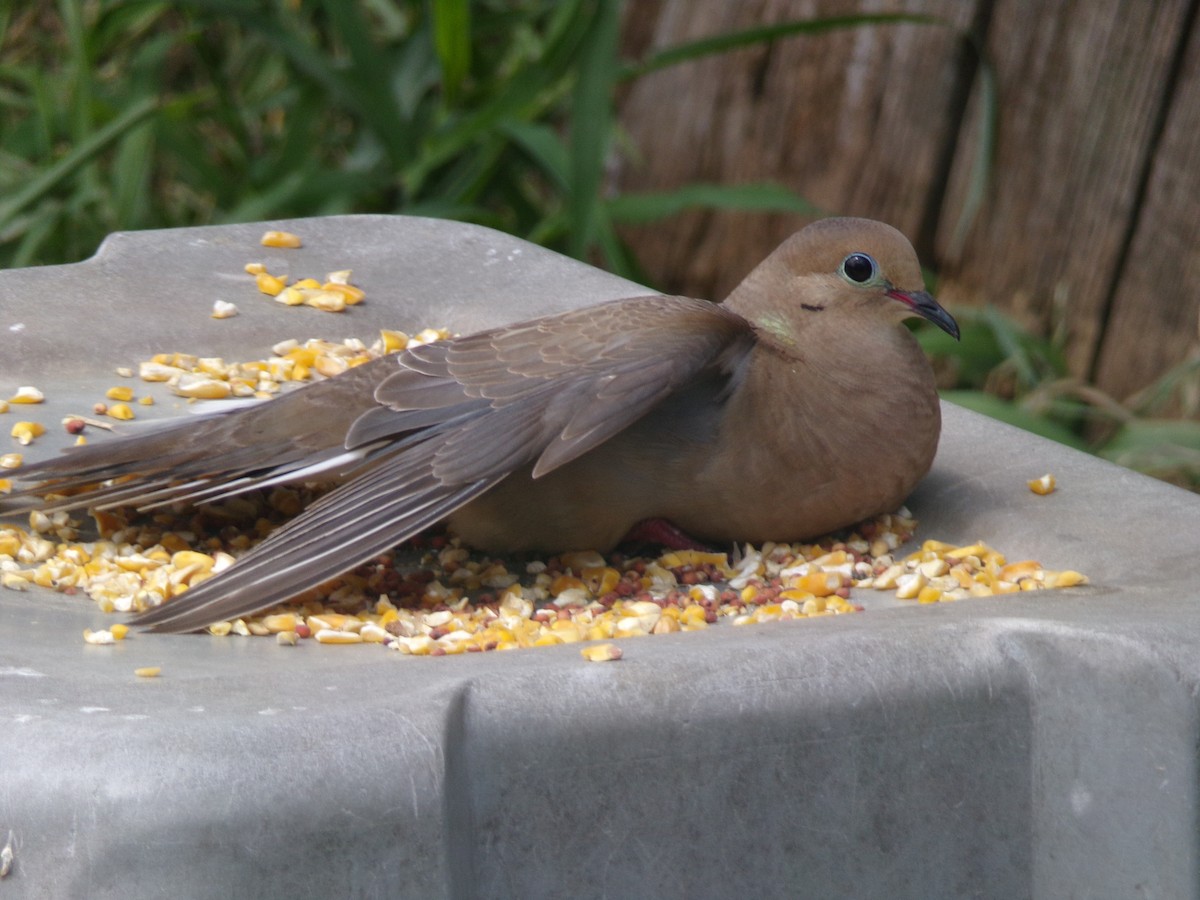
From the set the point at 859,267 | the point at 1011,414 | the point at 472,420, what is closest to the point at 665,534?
the point at 472,420

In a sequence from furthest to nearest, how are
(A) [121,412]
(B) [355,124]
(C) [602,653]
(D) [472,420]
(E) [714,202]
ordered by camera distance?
(B) [355,124] → (E) [714,202] → (A) [121,412] → (D) [472,420] → (C) [602,653]

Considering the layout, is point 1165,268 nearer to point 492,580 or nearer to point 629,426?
point 629,426

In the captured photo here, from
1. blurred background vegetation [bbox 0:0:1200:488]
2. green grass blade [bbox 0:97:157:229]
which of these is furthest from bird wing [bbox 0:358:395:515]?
green grass blade [bbox 0:97:157:229]

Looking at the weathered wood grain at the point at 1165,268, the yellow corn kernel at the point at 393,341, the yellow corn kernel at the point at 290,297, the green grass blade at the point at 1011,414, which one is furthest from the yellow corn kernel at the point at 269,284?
the weathered wood grain at the point at 1165,268

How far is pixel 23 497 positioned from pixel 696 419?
987 mm

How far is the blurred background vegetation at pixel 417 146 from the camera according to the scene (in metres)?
4.19

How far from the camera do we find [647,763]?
1.59 metres

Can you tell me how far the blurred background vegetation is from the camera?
4.19 m

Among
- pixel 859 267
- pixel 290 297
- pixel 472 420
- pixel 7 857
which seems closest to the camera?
pixel 7 857

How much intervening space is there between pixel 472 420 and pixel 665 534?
385 millimetres

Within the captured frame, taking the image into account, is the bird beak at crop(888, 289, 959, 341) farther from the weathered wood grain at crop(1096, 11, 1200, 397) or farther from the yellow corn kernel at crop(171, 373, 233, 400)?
the weathered wood grain at crop(1096, 11, 1200, 397)

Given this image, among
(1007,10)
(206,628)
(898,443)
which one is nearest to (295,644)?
(206,628)

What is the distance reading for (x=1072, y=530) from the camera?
2.27 meters

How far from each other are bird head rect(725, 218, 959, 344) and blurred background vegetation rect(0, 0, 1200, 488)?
1.57 m
